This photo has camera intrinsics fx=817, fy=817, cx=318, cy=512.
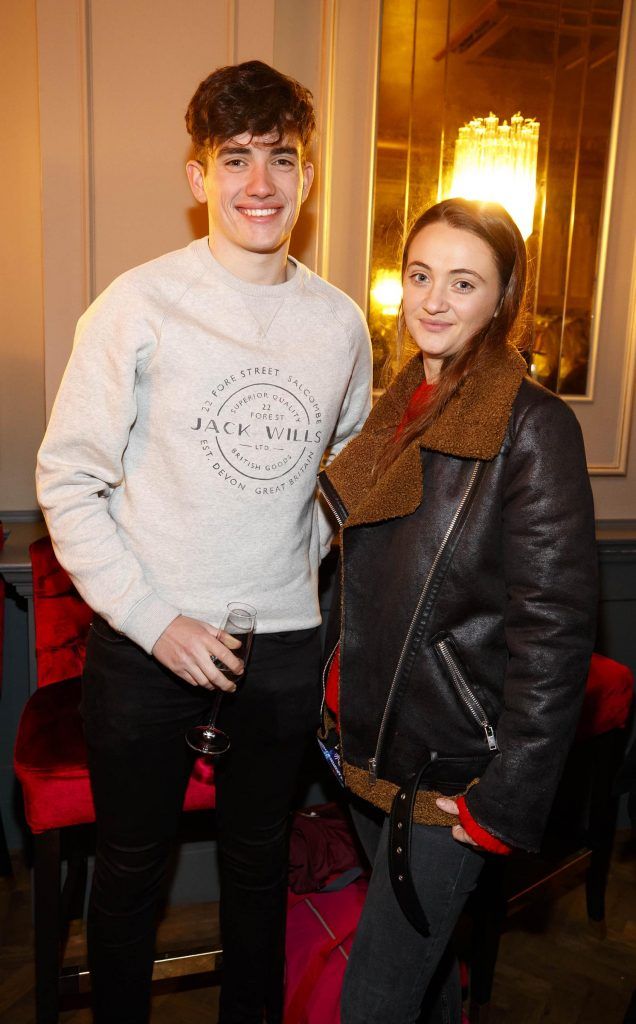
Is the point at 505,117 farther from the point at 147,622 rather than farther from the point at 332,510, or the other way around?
the point at 147,622

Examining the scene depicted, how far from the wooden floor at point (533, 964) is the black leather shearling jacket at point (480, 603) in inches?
43.9

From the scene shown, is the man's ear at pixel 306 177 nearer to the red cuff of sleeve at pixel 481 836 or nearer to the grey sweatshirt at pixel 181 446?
the grey sweatshirt at pixel 181 446

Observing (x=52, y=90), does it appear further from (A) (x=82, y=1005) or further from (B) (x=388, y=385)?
Answer: (A) (x=82, y=1005)

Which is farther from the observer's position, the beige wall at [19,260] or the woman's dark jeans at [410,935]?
the beige wall at [19,260]

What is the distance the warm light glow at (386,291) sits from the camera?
97.7 inches

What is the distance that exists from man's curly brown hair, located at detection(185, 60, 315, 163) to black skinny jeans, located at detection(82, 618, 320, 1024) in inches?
37.1

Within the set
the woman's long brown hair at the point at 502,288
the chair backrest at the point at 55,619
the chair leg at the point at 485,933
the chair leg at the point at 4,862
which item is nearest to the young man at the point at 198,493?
the woman's long brown hair at the point at 502,288

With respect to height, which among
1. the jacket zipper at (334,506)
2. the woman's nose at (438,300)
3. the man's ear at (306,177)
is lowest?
the jacket zipper at (334,506)

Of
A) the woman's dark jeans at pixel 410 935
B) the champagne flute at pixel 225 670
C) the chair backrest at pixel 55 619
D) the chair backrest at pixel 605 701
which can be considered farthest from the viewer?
the chair backrest at pixel 605 701

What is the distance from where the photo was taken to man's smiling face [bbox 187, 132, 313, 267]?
1484 millimetres

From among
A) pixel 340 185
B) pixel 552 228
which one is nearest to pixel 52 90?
pixel 340 185

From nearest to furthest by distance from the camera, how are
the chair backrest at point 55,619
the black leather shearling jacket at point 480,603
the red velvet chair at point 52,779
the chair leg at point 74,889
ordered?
the black leather shearling jacket at point 480,603 → the red velvet chair at point 52,779 → the chair leg at point 74,889 → the chair backrest at point 55,619

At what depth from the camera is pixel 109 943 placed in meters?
1.59

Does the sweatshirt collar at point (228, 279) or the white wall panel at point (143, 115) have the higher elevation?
the white wall panel at point (143, 115)
